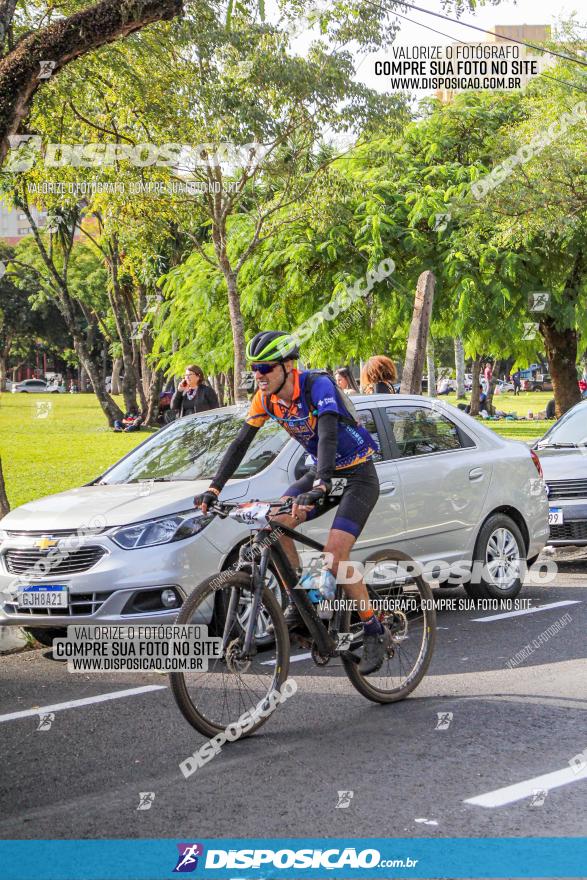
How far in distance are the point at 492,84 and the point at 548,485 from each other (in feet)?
39.3

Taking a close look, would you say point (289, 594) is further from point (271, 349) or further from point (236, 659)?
point (271, 349)

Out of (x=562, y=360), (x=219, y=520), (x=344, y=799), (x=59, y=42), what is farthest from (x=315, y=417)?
(x=562, y=360)

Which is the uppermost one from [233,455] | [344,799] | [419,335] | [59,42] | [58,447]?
[59,42]

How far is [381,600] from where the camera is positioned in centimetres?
623

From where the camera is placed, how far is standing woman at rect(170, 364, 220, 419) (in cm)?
1325

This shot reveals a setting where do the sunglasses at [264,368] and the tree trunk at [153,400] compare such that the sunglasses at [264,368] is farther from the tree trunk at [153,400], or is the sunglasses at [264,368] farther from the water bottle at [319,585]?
the tree trunk at [153,400]

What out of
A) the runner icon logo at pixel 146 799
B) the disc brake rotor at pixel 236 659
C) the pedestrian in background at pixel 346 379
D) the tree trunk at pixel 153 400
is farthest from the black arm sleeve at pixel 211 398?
the tree trunk at pixel 153 400

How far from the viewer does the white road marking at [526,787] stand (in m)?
4.64

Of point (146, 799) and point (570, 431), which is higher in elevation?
point (570, 431)

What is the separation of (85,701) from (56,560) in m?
1.06

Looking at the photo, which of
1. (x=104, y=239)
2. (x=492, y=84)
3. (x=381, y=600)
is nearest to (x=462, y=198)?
(x=492, y=84)

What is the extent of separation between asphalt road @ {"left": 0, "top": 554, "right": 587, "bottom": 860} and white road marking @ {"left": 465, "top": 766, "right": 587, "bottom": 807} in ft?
0.04

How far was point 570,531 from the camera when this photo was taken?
456 inches

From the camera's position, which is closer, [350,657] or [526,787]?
[526,787]
